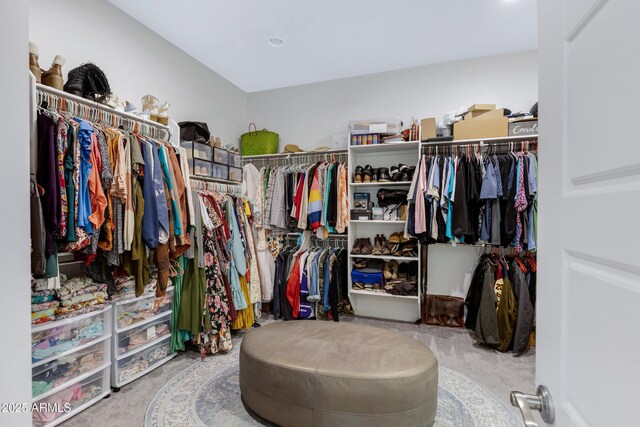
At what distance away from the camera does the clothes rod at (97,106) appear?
5.82 ft

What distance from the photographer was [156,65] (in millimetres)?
2867

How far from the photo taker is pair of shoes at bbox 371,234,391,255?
3.36 m

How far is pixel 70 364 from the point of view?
184cm

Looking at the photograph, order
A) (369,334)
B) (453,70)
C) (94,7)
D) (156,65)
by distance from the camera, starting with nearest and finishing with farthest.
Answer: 1. (369,334)
2. (94,7)
3. (156,65)
4. (453,70)

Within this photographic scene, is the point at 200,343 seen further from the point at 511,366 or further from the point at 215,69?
the point at 215,69

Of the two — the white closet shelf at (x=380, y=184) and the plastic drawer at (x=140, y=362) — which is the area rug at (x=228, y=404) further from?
the white closet shelf at (x=380, y=184)

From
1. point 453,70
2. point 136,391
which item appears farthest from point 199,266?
point 453,70

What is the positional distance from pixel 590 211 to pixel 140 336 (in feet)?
8.79

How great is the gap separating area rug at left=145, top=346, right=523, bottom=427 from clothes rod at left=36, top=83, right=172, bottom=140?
1.93 meters

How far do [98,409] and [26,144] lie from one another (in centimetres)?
181

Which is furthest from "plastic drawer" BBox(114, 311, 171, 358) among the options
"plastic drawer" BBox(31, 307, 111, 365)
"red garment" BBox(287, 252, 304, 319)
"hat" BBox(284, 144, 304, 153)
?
"hat" BBox(284, 144, 304, 153)

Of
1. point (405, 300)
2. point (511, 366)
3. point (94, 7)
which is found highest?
point (94, 7)

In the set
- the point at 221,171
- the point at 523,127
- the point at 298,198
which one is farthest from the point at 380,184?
the point at 221,171

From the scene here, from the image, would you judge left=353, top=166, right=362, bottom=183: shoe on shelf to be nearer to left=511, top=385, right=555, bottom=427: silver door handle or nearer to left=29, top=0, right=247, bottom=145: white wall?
left=29, top=0, right=247, bottom=145: white wall
